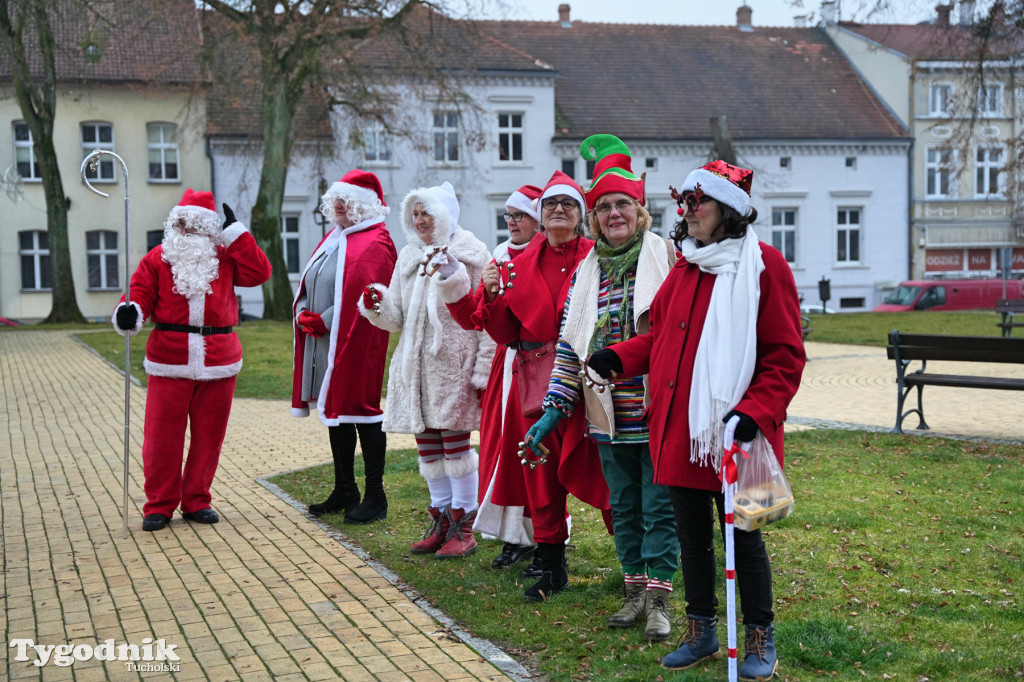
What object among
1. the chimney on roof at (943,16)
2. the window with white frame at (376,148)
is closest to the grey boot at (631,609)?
the chimney on roof at (943,16)

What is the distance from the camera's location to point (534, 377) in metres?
5.23

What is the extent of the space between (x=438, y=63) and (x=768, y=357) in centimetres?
2276

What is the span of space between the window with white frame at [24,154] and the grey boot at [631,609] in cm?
3466

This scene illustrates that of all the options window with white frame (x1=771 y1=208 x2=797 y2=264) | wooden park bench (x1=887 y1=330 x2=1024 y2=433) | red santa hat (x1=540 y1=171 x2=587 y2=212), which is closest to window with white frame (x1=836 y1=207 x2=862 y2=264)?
window with white frame (x1=771 y1=208 x2=797 y2=264)

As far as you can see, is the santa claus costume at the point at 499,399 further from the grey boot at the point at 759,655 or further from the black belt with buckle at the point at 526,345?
the grey boot at the point at 759,655

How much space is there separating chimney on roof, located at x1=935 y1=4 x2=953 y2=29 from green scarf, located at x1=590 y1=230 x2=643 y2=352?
11.3 m

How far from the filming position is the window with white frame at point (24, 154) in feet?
115

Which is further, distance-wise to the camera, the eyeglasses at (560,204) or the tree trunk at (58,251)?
the tree trunk at (58,251)

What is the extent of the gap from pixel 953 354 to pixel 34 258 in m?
31.9

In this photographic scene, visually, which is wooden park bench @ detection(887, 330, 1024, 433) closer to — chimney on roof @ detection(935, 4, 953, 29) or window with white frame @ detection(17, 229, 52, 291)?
chimney on roof @ detection(935, 4, 953, 29)

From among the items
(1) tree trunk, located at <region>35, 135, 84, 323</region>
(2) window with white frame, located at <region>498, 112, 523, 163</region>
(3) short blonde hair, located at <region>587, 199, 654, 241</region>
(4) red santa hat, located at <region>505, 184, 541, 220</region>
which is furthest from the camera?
(2) window with white frame, located at <region>498, 112, 523, 163</region>

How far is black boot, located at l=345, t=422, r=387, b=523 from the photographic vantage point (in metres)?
6.89

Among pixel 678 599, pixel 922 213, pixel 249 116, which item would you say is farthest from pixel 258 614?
pixel 922 213

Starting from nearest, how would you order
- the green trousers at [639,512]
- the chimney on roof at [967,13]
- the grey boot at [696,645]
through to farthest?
1. the grey boot at [696,645]
2. the green trousers at [639,512]
3. the chimney on roof at [967,13]
